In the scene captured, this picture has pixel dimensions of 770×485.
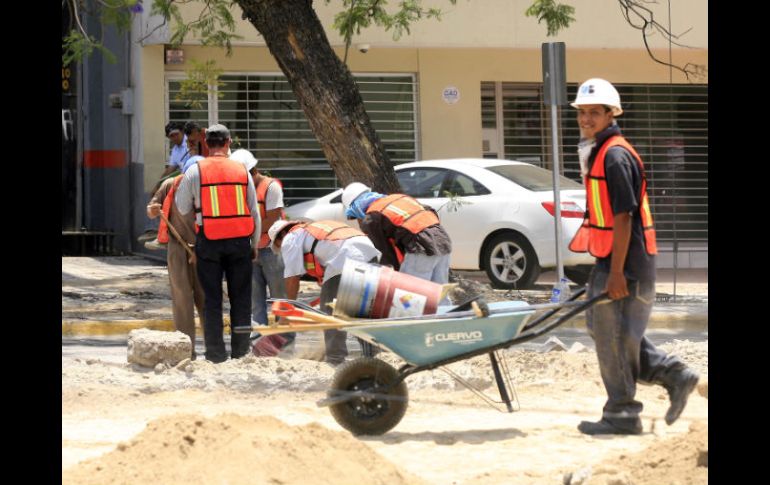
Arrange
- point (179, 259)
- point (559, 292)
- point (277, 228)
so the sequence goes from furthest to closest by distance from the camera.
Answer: point (559, 292)
point (179, 259)
point (277, 228)

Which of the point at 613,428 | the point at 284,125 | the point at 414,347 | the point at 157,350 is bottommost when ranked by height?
the point at 613,428

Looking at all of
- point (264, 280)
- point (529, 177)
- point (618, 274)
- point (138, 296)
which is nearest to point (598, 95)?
point (618, 274)

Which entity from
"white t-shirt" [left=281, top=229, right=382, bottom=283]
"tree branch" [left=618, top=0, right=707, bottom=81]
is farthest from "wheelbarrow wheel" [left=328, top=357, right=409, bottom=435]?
"tree branch" [left=618, top=0, right=707, bottom=81]

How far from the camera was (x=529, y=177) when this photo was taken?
1636cm

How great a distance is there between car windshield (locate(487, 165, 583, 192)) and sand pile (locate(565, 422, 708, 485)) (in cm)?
956

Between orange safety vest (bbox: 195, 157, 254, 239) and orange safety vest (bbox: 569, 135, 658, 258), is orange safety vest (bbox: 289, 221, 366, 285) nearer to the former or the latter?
orange safety vest (bbox: 195, 157, 254, 239)

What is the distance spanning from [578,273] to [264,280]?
20.7ft

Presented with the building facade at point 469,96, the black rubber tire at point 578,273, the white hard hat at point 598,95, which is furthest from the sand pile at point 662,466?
the building facade at point 469,96

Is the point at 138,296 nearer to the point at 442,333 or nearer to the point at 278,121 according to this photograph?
the point at 278,121

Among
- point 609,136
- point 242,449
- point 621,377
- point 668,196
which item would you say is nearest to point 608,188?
point 609,136

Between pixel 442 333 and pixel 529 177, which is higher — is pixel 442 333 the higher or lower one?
the lower one

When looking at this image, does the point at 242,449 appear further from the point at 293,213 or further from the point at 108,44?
the point at 108,44

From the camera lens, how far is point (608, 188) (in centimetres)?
735

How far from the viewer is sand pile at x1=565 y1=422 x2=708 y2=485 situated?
613cm
